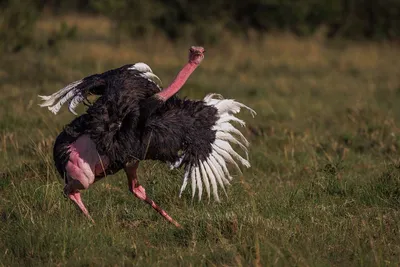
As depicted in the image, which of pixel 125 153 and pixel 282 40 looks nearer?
pixel 125 153

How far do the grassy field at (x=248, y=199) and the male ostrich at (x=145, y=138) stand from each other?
11.0 inches

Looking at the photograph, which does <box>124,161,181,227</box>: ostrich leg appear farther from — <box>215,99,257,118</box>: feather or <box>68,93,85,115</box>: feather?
<box>215,99,257,118</box>: feather

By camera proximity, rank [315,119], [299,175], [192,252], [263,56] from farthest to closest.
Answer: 1. [263,56]
2. [315,119]
3. [299,175]
4. [192,252]

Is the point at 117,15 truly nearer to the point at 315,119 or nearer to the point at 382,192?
the point at 315,119

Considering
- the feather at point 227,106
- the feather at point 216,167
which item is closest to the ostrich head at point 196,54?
the feather at point 227,106

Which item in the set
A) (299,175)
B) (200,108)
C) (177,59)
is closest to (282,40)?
(177,59)

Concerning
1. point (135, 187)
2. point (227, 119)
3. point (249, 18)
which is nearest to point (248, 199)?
point (227, 119)

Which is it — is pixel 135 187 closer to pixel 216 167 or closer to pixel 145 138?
pixel 145 138

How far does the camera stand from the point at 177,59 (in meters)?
14.3

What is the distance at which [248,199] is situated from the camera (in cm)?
589

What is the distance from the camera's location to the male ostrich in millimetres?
5219

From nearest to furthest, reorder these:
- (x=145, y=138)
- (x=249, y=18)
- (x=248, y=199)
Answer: (x=145, y=138), (x=248, y=199), (x=249, y=18)

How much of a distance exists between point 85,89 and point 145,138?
633mm

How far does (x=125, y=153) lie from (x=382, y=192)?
1.98 meters
